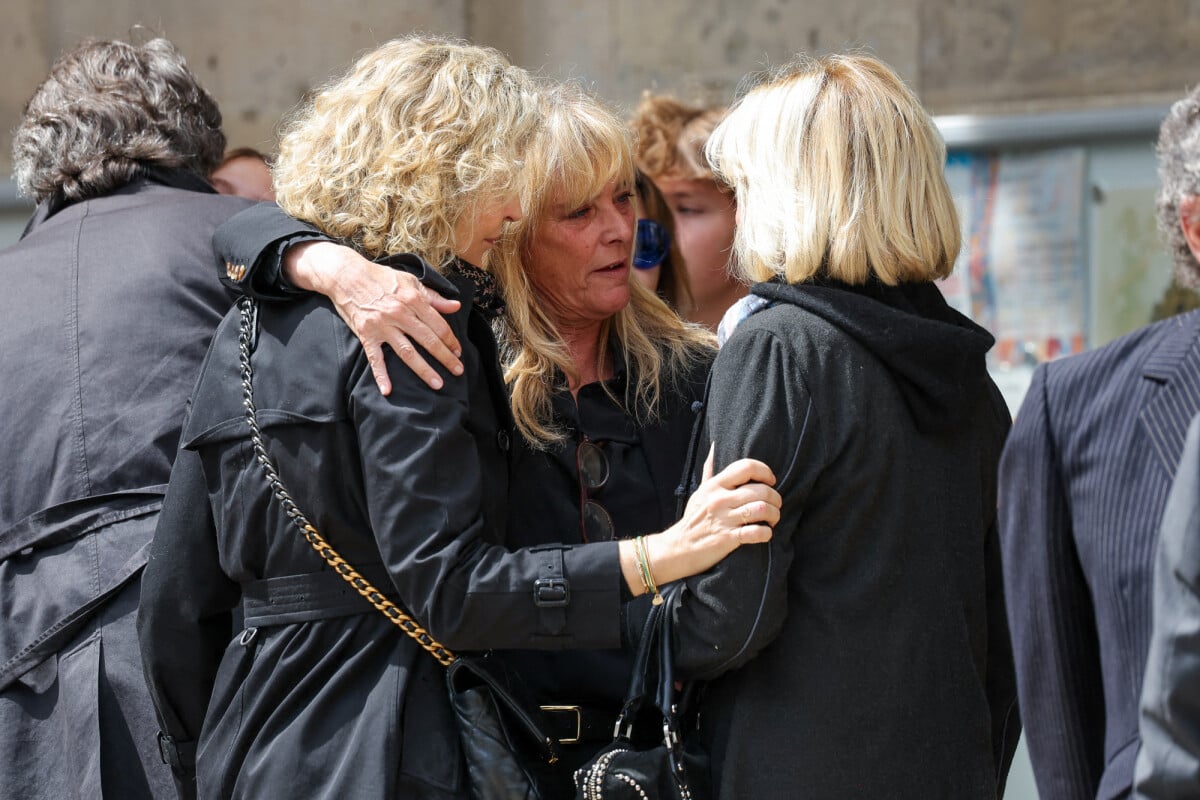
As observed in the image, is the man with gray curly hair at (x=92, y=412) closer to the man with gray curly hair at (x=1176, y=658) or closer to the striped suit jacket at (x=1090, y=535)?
the striped suit jacket at (x=1090, y=535)

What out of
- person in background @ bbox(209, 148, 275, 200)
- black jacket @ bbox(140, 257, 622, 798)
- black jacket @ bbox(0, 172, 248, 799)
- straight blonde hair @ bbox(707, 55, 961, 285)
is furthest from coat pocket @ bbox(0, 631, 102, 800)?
A: person in background @ bbox(209, 148, 275, 200)

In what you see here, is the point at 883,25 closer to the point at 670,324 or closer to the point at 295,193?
the point at 670,324

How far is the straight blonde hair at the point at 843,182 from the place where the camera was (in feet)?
7.85

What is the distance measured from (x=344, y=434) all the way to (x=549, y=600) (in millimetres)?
409

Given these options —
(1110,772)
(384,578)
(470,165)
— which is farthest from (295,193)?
(1110,772)

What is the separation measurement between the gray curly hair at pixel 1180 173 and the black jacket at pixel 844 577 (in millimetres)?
495

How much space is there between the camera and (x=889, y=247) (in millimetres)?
2402

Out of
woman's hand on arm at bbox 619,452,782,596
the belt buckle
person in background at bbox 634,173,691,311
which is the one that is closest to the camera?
woman's hand on arm at bbox 619,452,782,596

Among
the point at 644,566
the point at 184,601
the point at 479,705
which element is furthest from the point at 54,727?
the point at 644,566

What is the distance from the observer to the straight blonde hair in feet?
7.85

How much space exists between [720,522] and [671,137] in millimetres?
2285

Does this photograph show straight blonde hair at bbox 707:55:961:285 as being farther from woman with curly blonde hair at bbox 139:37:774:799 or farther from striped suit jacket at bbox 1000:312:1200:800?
striped suit jacket at bbox 1000:312:1200:800

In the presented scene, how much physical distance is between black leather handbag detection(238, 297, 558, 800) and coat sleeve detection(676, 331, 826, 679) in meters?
0.28

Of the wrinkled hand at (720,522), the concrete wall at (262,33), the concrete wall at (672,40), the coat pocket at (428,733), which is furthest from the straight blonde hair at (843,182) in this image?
the concrete wall at (262,33)
